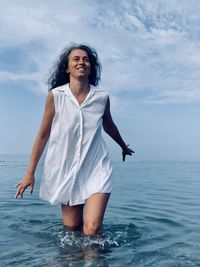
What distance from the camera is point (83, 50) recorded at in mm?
6203

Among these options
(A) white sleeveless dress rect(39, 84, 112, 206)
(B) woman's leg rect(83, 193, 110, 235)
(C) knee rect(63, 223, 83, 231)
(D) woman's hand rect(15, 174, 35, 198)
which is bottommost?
(C) knee rect(63, 223, 83, 231)

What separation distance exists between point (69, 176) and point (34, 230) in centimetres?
162

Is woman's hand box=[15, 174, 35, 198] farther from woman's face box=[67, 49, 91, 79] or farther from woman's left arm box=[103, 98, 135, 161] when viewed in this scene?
woman's face box=[67, 49, 91, 79]

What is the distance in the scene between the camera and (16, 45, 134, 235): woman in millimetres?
5848

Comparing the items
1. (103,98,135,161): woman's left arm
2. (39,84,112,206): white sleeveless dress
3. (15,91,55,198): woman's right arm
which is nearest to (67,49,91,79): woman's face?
(39,84,112,206): white sleeveless dress

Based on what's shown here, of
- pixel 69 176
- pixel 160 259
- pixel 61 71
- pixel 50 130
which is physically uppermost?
pixel 61 71

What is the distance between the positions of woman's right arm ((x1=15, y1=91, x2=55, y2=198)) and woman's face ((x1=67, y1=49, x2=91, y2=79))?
50cm

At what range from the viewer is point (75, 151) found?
5949 mm

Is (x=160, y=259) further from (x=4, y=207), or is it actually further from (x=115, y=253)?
(x=4, y=207)

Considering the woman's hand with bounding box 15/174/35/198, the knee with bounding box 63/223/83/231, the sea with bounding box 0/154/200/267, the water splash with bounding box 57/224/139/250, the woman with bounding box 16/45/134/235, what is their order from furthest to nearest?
the knee with bounding box 63/223/83/231 < the woman with bounding box 16/45/134/235 < the woman's hand with bounding box 15/174/35/198 < the water splash with bounding box 57/224/139/250 < the sea with bounding box 0/154/200/267

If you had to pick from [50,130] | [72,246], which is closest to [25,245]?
[72,246]

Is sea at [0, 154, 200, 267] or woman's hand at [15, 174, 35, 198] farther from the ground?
woman's hand at [15, 174, 35, 198]

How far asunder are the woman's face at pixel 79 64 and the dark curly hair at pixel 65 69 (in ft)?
0.45

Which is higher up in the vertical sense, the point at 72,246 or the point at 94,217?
the point at 94,217
